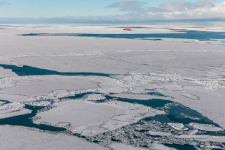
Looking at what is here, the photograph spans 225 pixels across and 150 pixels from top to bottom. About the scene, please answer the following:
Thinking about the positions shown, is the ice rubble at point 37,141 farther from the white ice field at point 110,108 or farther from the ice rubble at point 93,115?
the ice rubble at point 93,115

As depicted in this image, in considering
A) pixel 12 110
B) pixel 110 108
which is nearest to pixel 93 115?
pixel 110 108

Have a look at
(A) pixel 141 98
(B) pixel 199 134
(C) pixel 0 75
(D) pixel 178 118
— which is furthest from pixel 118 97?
(C) pixel 0 75

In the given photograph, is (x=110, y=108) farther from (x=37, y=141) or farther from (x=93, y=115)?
(x=37, y=141)

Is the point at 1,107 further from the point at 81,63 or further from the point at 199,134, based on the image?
the point at 81,63

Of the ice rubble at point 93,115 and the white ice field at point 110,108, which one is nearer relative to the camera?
the white ice field at point 110,108

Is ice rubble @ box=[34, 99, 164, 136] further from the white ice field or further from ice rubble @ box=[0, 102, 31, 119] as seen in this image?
ice rubble @ box=[0, 102, 31, 119]

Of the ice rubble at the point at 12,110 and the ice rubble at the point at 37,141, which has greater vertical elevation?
the ice rubble at the point at 12,110

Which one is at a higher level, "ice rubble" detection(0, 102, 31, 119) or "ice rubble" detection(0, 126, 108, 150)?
"ice rubble" detection(0, 102, 31, 119)

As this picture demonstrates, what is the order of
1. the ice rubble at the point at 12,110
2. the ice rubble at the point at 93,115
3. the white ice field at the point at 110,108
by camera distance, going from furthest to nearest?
the ice rubble at the point at 12,110 → the ice rubble at the point at 93,115 → the white ice field at the point at 110,108

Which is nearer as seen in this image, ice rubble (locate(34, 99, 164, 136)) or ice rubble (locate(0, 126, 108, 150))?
ice rubble (locate(0, 126, 108, 150))

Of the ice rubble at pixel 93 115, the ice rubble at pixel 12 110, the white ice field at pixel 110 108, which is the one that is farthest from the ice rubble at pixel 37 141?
the ice rubble at pixel 12 110

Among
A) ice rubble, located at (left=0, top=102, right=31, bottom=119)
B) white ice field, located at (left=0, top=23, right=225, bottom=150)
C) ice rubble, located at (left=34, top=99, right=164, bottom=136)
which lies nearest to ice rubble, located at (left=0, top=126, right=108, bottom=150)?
white ice field, located at (left=0, top=23, right=225, bottom=150)
